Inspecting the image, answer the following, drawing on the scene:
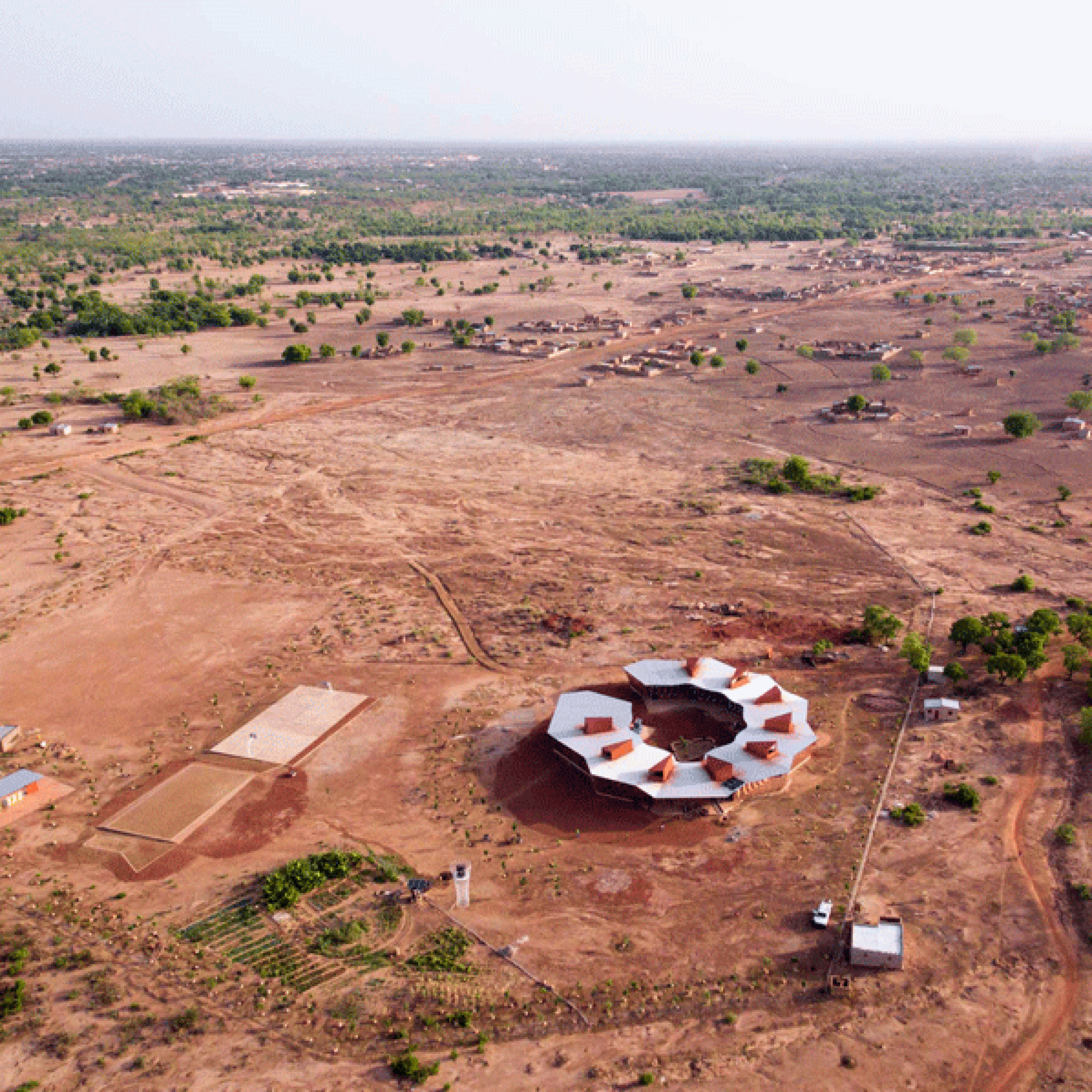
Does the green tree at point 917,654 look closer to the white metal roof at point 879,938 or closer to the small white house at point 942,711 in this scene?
the small white house at point 942,711

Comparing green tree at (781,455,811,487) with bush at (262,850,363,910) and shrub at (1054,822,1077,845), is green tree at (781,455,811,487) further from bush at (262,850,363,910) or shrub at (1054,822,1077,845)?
bush at (262,850,363,910)

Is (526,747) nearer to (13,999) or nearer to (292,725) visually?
(292,725)

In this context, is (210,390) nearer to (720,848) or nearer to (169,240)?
(720,848)

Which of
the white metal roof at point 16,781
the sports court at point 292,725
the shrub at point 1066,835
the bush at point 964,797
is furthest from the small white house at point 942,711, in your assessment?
the white metal roof at point 16,781

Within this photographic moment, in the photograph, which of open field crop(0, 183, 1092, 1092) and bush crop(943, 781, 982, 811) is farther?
bush crop(943, 781, 982, 811)

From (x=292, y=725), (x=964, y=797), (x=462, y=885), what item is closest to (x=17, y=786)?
(x=292, y=725)

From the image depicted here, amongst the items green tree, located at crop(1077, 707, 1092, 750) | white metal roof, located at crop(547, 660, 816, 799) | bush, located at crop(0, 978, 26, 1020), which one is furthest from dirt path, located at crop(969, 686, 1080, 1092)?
bush, located at crop(0, 978, 26, 1020)
